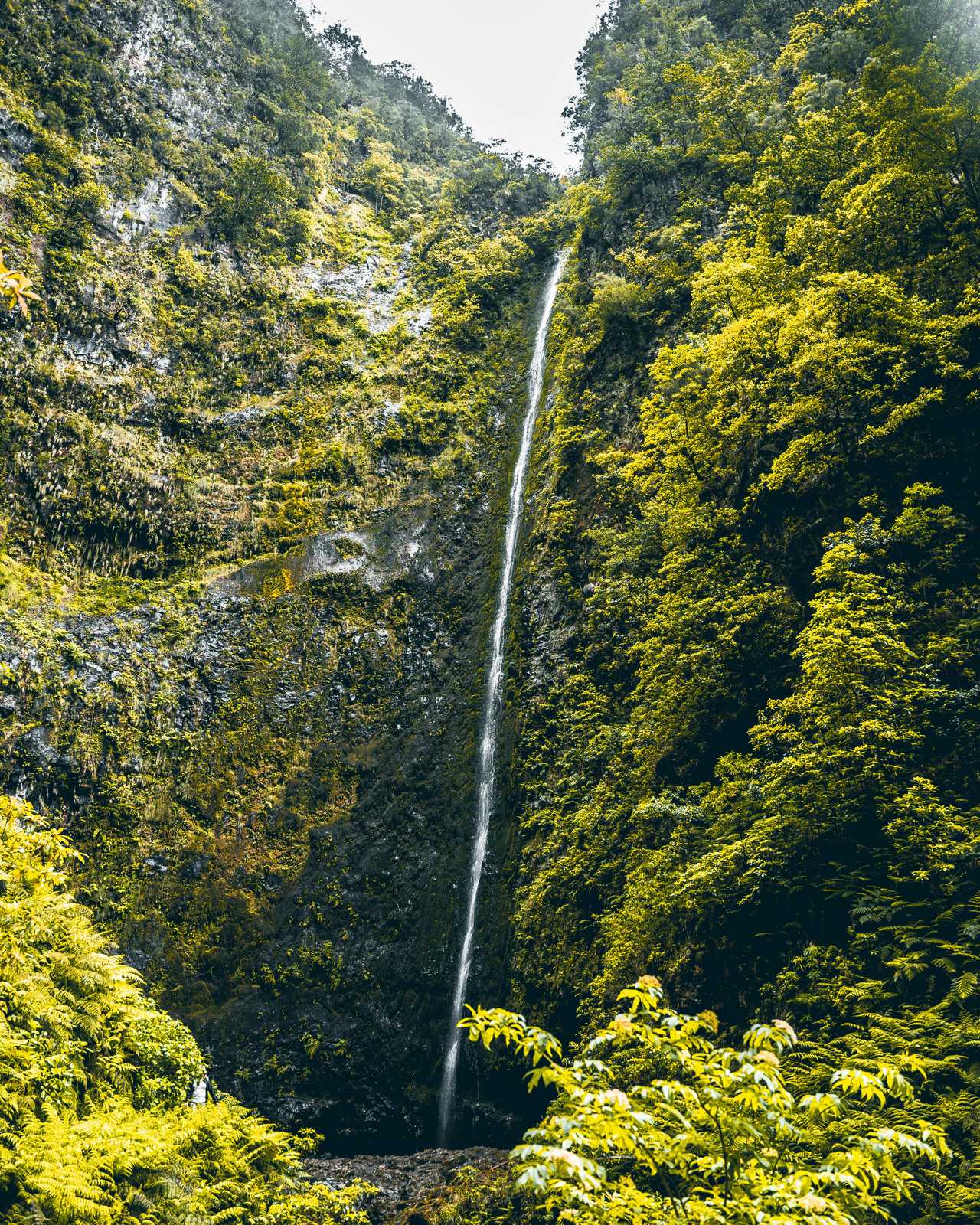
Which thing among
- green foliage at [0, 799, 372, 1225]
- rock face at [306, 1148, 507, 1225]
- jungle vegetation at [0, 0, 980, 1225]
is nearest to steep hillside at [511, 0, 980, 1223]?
jungle vegetation at [0, 0, 980, 1225]

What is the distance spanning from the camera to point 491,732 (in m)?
15.4

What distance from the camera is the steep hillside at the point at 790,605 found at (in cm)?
630

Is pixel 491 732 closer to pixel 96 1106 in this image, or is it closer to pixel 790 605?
pixel 790 605

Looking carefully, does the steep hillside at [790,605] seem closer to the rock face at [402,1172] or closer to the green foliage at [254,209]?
the rock face at [402,1172]

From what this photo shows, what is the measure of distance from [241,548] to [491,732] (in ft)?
24.1

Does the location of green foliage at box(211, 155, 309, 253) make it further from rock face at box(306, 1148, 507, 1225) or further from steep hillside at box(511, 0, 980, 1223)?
rock face at box(306, 1148, 507, 1225)

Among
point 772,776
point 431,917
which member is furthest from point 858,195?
point 431,917

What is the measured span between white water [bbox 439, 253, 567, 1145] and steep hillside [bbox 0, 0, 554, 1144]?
0.35 m

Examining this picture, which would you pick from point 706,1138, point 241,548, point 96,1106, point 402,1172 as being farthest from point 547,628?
point 706,1138

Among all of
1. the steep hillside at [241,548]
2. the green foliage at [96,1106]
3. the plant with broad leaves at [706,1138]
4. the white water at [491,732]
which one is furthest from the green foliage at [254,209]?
the plant with broad leaves at [706,1138]

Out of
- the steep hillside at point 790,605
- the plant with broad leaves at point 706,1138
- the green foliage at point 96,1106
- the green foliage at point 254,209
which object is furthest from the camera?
the green foliage at point 254,209

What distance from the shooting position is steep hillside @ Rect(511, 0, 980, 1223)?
630 cm

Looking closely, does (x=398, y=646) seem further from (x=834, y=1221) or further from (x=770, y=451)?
(x=834, y=1221)

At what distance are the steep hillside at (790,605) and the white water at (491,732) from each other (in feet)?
3.77
